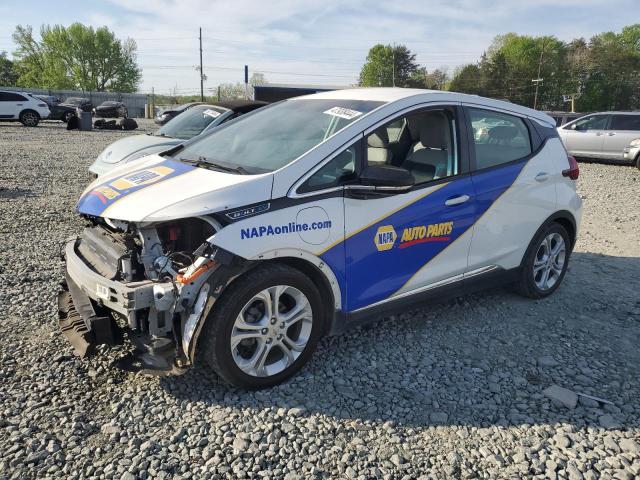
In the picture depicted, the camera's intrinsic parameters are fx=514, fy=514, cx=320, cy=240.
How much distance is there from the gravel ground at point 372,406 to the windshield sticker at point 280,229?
3.27ft

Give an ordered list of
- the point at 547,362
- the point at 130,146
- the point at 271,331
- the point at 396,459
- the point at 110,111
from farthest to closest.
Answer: the point at 110,111 → the point at 130,146 → the point at 547,362 → the point at 271,331 → the point at 396,459

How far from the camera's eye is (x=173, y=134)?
855 cm

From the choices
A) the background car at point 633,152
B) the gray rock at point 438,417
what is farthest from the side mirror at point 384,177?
the background car at point 633,152

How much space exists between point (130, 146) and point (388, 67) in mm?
88319

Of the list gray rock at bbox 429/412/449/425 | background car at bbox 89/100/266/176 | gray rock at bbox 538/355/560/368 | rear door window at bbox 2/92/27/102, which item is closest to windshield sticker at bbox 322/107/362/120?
gray rock at bbox 429/412/449/425

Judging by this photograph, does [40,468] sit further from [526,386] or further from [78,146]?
[78,146]

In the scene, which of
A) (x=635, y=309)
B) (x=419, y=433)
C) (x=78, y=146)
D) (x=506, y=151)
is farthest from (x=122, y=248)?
(x=78, y=146)

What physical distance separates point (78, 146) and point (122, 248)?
1615cm

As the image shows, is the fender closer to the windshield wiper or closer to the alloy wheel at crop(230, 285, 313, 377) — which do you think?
the alloy wheel at crop(230, 285, 313, 377)

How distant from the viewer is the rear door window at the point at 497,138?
13.3 ft

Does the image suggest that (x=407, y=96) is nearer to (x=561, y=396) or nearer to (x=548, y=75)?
(x=561, y=396)

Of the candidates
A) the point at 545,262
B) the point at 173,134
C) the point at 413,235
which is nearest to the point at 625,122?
the point at 545,262

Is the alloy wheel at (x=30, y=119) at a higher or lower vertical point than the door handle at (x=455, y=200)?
higher

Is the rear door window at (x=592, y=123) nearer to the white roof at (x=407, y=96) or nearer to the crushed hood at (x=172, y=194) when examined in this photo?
the white roof at (x=407, y=96)
